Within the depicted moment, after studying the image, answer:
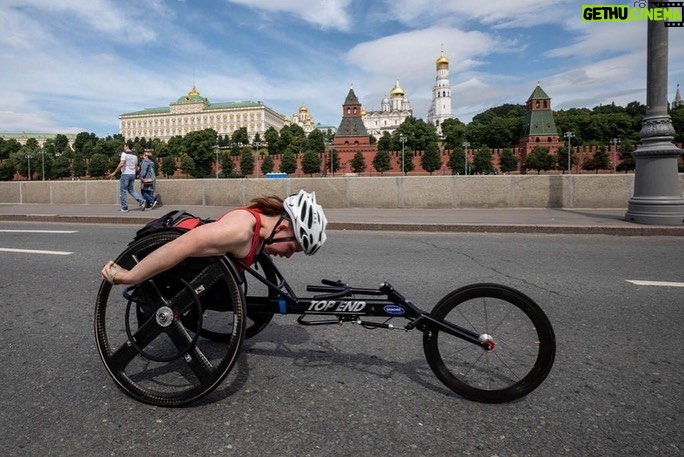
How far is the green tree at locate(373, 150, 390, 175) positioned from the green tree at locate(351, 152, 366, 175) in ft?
12.3

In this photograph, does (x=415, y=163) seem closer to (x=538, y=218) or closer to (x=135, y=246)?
(x=538, y=218)

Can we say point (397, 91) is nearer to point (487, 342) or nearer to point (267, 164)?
point (267, 164)

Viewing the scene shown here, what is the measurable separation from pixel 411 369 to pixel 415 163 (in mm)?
102567

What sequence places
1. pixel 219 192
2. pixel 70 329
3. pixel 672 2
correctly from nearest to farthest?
pixel 70 329 → pixel 672 2 → pixel 219 192

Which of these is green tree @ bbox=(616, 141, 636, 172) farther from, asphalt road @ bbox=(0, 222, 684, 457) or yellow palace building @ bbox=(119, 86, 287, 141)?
yellow palace building @ bbox=(119, 86, 287, 141)

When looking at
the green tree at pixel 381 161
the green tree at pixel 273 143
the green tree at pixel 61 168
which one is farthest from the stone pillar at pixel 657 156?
the green tree at pixel 61 168

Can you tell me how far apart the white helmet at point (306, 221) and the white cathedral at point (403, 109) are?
576 ft

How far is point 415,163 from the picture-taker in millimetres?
Answer: 103312

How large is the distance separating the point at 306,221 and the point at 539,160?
104 m

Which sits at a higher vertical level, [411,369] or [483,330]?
[483,330]

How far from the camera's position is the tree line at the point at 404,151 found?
9856cm

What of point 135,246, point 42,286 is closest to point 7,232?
point 42,286

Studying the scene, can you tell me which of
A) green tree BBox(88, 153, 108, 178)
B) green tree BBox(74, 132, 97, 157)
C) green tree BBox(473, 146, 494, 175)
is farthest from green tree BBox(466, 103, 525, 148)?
green tree BBox(74, 132, 97, 157)

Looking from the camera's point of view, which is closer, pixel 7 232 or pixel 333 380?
pixel 333 380
